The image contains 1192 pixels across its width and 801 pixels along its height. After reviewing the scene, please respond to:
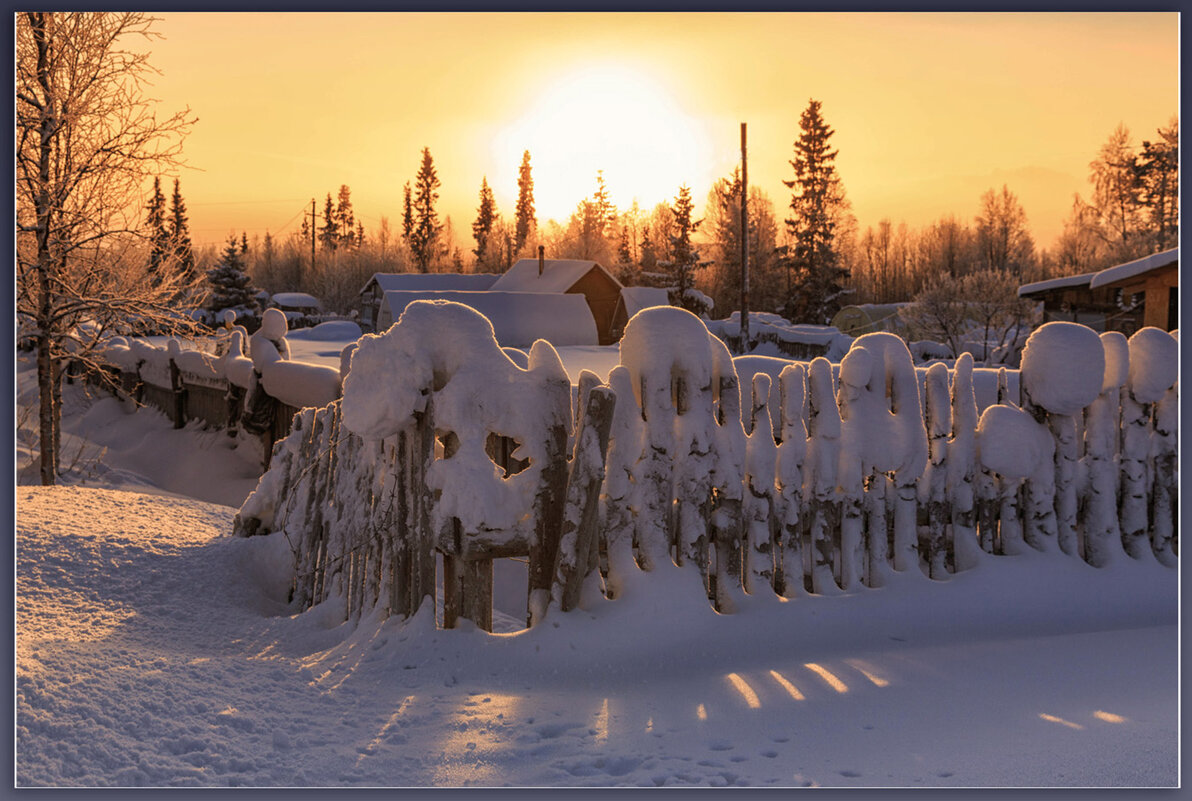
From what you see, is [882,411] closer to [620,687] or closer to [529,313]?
[620,687]

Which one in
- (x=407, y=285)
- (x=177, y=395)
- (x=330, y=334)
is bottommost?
(x=177, y=395)

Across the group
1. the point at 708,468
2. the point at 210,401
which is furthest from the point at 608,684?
the point at 210,401

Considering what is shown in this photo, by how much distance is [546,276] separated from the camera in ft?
131

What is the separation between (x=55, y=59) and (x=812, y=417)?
945 cm

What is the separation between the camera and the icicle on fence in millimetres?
3926

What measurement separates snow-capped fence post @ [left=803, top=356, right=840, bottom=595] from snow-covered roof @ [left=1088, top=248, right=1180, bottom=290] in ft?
45.6

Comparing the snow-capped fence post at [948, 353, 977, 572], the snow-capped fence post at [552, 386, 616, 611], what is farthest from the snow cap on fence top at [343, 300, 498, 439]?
the snow-capped fence post at [948, 353, 977, 572]

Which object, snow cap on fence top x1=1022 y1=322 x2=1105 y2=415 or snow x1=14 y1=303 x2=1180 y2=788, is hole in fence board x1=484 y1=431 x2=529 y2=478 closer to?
snow x1=14 y1=303 x2=1180 y2=788

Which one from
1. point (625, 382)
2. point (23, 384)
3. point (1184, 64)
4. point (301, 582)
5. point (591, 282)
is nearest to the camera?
point (1184, 64)

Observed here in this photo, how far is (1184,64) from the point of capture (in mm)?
3555

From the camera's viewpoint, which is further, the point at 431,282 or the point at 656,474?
the point at 431,282

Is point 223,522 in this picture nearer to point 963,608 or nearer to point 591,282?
point 963,608

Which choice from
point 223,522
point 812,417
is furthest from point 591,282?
point 812,417

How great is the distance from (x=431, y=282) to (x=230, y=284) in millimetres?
15924
